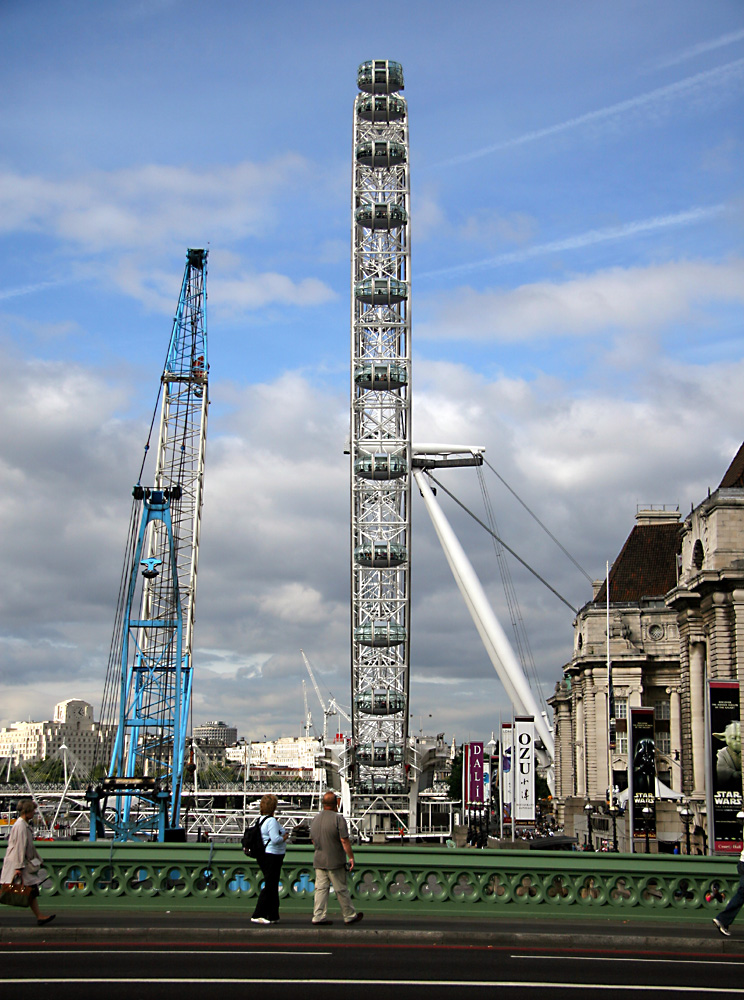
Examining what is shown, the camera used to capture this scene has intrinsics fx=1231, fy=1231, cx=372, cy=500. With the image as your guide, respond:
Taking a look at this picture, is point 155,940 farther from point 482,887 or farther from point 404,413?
point 404,413

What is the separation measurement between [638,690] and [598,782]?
10.3 meters

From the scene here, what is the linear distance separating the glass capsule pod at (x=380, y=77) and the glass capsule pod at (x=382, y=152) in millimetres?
5453

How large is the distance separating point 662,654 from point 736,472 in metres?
38.1

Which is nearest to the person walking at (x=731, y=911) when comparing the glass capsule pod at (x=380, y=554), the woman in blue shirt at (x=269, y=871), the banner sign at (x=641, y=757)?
the woman in blue shirt at (x=269, y=871)

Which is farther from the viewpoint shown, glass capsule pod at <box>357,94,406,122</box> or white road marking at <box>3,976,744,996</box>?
glass capsule pod at <box>357,94,406,122</box>

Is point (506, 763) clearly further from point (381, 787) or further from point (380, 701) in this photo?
point (381, 787)

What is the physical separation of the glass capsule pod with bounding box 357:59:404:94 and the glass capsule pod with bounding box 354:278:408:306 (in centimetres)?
1785

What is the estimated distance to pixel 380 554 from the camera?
9969 centimetres

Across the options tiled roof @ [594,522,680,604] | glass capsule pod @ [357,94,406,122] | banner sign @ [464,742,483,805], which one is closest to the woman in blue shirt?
banner sign @ [464,742,483,805]

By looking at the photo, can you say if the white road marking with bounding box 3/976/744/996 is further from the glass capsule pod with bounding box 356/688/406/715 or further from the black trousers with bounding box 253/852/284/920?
the glass capsule pod with bounding box 356/688/406/715

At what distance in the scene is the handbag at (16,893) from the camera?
18.3m

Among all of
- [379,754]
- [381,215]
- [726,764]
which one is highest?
[381,215]

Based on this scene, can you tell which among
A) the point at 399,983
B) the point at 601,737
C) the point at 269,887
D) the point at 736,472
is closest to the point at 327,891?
the point at 269,887

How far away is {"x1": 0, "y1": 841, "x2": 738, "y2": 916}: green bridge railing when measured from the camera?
70.3 ft
